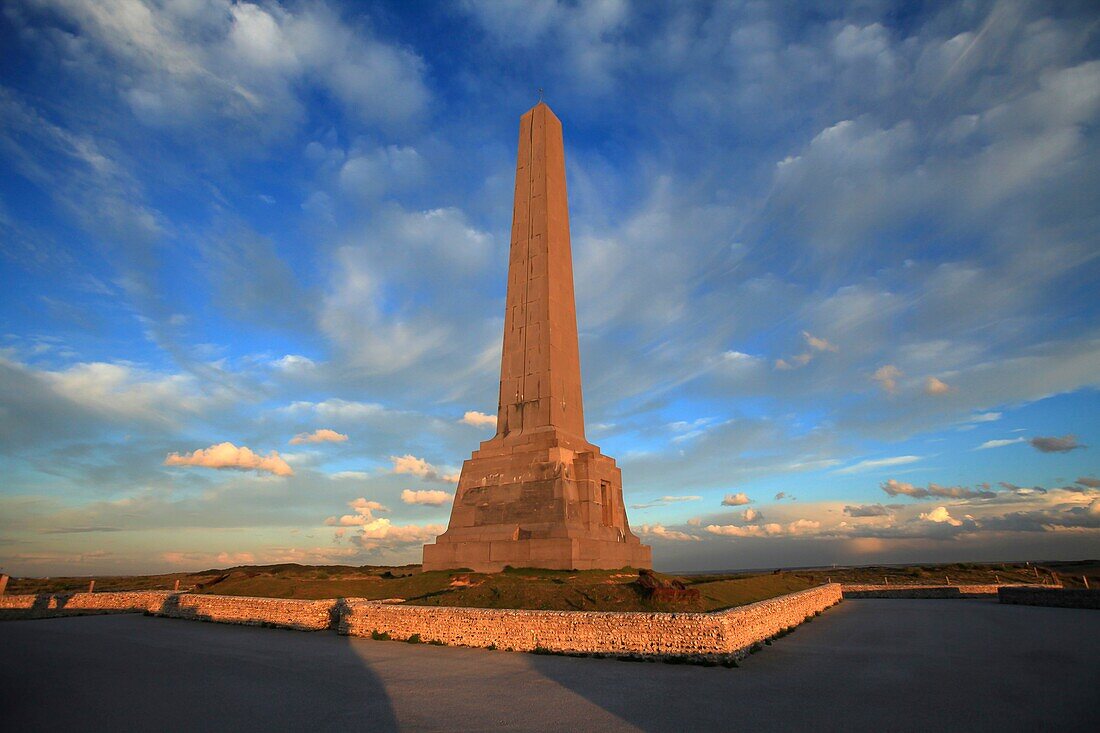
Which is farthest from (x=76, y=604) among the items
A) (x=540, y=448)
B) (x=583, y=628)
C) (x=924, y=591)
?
(x=924, y=591)

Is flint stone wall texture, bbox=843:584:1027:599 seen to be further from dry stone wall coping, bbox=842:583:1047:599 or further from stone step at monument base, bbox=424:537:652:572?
stone step at monument base, bbox=424:537:652:572

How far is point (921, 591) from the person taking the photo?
30.3 m

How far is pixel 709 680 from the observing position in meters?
9.14

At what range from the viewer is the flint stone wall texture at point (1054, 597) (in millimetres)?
20639

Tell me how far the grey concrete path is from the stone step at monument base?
6115mm

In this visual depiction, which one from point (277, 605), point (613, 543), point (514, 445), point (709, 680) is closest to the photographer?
point (709, 680)

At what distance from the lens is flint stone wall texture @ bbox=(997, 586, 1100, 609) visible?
20639 millimetres

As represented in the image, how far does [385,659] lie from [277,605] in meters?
8.07

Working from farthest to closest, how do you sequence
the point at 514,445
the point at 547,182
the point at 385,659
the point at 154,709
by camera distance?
the point at 547,182 → the point at 514,445 → the point at 385,659 → the point at 154,709

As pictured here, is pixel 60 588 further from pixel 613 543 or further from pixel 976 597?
pixel 976 597

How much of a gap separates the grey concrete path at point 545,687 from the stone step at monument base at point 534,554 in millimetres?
6115

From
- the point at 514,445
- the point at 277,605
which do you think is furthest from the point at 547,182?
the point at 277,605

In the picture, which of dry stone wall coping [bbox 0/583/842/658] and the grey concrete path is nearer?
the grey concrete path

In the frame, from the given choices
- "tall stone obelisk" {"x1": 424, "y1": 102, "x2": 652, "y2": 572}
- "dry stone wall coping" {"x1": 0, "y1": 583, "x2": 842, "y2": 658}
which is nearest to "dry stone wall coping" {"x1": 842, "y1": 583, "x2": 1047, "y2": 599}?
"dry stone wall coping" {"x1": 0, "y1": 583, "x2": 842, "y2": 658}
